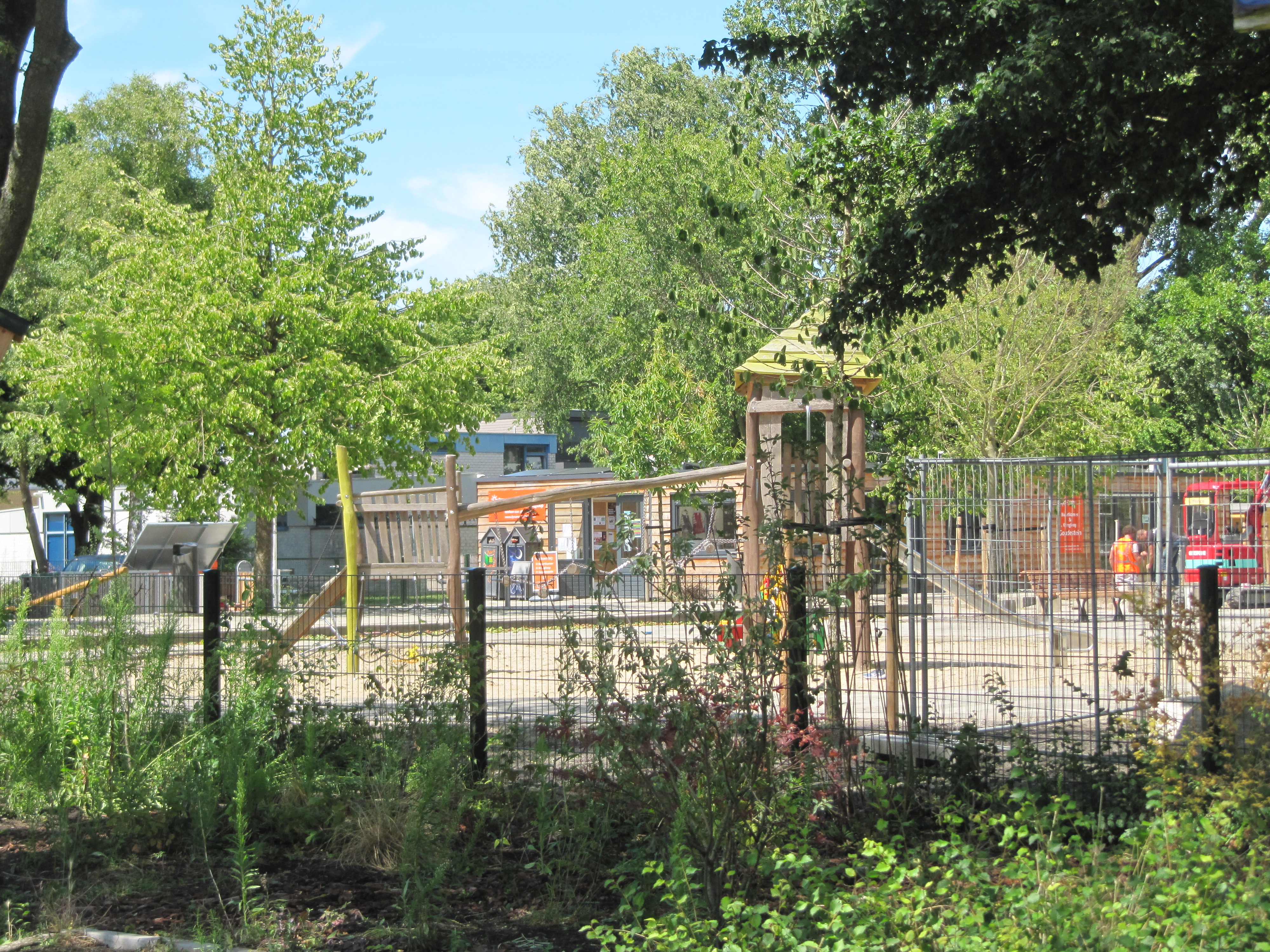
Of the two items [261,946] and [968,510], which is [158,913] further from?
[968,510]

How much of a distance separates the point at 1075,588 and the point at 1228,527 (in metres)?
4.69

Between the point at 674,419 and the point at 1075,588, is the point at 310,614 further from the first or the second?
the point at 674,419

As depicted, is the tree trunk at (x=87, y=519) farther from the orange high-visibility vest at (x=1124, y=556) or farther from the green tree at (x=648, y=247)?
the orange high-visibility vest at (x=1124, y=556)

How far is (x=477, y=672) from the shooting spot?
6.55m

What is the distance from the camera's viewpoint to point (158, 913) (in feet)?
16.3

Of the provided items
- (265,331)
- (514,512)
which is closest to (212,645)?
(265,331)

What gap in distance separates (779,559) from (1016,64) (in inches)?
113

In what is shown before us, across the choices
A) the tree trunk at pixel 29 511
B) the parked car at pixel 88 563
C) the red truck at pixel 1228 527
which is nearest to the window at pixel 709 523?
the red truck at pixel 1228 527

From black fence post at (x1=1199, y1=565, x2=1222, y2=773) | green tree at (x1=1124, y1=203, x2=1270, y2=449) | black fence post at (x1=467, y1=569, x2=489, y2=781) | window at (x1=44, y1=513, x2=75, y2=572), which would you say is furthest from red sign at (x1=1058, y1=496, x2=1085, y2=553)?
window at (x1=44, y1=513, x2=75, y2=572)

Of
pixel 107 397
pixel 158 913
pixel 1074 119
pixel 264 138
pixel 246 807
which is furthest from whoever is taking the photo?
pixel 264 138

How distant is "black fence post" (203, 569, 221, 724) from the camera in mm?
6715

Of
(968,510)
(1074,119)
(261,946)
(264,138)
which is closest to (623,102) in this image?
(264,138)

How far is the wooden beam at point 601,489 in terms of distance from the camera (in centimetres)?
1153

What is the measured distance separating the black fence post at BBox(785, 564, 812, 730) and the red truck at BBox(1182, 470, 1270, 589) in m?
6.35
